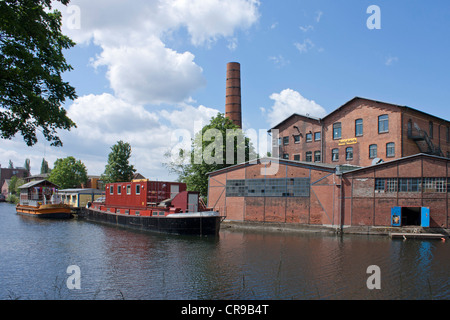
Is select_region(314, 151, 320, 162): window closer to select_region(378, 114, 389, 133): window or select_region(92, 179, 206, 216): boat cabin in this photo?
select_region(378, 114, 389, 133): window

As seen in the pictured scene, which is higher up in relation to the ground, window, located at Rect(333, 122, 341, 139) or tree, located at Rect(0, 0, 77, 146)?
window, located at Rect(333, 122, 341, 139)

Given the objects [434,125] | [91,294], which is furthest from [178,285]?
[434,125]

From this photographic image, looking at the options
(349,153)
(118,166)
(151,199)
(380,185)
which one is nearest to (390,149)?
(349,153)

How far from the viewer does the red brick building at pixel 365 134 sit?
38.7 m

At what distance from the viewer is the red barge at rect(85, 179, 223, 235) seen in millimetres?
29672

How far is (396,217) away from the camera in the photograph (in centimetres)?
3005

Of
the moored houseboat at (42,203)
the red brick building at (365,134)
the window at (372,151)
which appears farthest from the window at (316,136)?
the moored houseboat at (42,203)

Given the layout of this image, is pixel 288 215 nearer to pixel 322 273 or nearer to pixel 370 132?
pixel 370 132

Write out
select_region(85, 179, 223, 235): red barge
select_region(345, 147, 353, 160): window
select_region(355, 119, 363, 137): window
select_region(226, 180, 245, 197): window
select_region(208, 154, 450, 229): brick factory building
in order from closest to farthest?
select_region(208, 154, 450, 229): brick factory building → select_region(85, 179, 223, 235): red barge → select_region(226, 180, 245, 197): window → select_region(355, 119, 363, 137): window → select_region(345, 147, 353, 160): window

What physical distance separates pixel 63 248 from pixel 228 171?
20.6 m

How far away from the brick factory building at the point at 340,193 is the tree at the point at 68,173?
175 feet

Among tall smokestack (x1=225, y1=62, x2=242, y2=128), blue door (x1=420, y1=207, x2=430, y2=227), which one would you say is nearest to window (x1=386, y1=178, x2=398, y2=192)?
blue door (x1=420, y1=207, x2=430, y2=227)

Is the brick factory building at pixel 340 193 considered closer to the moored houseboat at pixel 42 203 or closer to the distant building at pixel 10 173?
the moored houseboat at pixel 42 203

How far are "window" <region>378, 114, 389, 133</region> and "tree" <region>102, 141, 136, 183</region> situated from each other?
152ft
